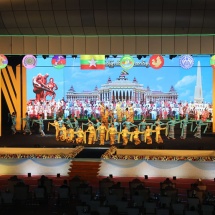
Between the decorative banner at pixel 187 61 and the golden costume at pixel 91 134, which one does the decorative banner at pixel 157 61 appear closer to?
the decorative banner at pixel 187 61

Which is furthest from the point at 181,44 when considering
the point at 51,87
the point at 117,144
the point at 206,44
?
the point at 51,87

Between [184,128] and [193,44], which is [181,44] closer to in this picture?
[193,44]

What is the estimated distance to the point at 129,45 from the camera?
21.4 m

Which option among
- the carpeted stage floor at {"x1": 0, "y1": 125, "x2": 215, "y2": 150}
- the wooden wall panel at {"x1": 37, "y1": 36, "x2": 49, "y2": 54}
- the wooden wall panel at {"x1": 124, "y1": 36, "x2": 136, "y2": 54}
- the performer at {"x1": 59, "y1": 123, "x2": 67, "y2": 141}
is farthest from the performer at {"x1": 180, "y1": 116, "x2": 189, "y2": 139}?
the wooden wall panel at {"x1": 37, "y1": 36, "x2": 49, "y2": 54}

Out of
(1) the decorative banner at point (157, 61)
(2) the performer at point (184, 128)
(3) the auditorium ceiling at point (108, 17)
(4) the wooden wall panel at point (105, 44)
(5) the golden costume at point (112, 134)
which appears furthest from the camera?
(2) the performer at point (184, 128)

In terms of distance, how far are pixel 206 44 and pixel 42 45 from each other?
7122mm

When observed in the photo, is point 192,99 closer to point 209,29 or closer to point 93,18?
point 209,29

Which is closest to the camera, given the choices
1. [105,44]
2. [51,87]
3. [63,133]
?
[105,44]

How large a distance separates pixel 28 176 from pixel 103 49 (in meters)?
6.82

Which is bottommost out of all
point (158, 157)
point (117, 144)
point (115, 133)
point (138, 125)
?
point (158, 157)

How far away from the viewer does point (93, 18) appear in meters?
20.1

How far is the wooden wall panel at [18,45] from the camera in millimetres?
21766

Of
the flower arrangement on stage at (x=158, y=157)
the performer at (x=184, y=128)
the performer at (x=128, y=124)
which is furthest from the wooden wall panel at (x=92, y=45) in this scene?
the performer at (x=184, y=128)

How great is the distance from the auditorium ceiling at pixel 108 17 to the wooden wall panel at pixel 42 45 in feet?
1.87
